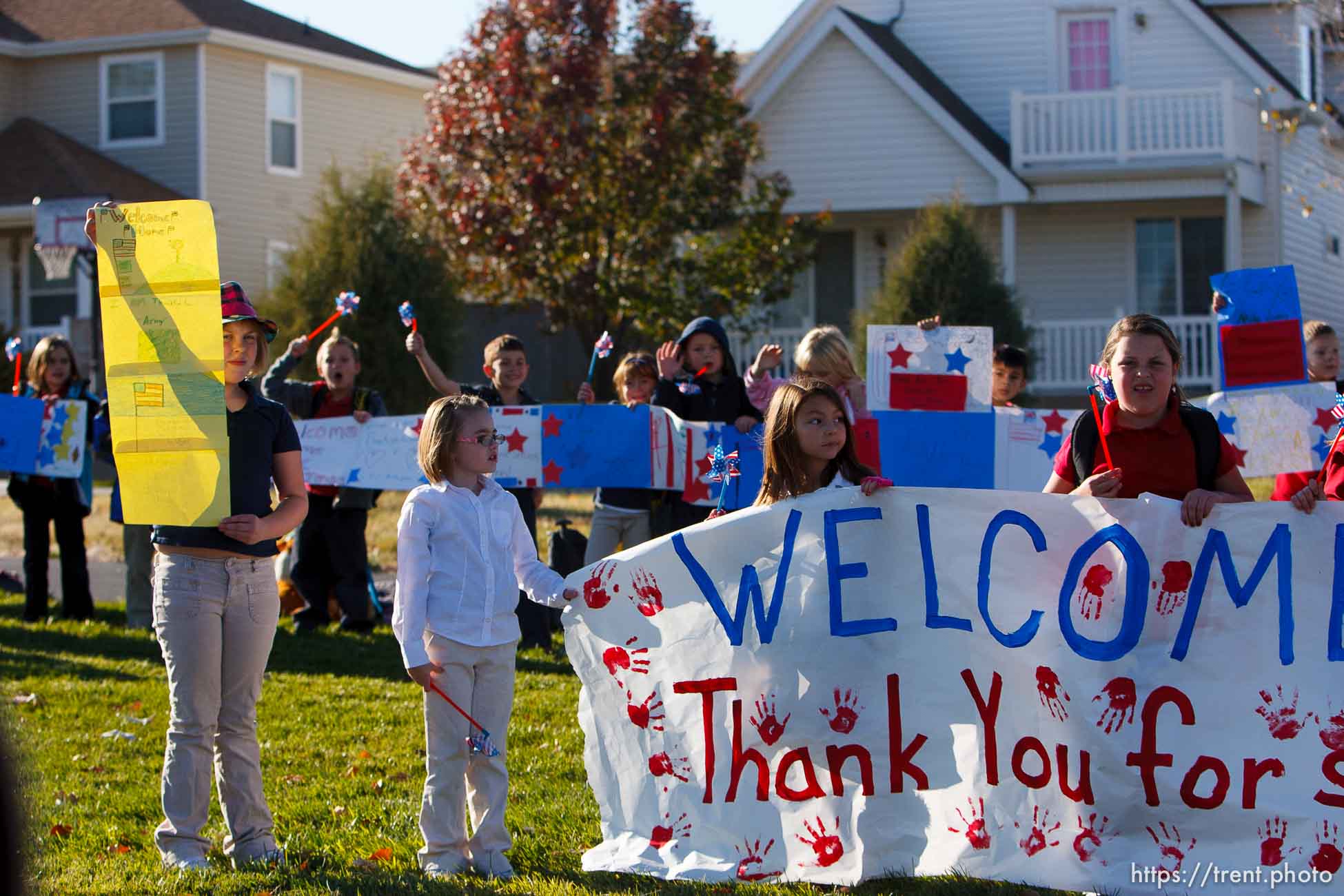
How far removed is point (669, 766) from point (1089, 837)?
4.31 feet

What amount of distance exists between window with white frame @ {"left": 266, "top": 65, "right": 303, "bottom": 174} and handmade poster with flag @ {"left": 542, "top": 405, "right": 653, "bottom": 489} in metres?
21.1

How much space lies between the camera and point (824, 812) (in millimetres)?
4957

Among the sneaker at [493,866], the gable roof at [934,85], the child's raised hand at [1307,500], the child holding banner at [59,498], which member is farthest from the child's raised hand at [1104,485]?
the gable roof at [934,85]

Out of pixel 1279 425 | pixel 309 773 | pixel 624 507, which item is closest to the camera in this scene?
pixel 309 773

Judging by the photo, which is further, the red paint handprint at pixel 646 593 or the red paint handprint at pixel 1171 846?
the red paint handprint at pixel 646 593

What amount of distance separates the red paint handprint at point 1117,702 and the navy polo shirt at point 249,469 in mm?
2675

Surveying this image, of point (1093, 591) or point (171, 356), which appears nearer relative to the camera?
point (1093, 591)

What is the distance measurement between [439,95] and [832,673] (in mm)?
17769

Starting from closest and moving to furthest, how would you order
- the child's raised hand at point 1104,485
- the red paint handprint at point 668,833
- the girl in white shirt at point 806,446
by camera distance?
the child's raised hand at point 1104,485, the red paint handprint at point 668,833, the girl in white shirt at point 806,446

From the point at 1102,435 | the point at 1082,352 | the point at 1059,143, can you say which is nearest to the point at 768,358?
the point at 1102,435

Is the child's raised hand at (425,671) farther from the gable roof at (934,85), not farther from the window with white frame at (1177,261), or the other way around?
the window with white frame at (1177,261)

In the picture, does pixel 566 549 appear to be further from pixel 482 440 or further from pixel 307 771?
pixel 482 440

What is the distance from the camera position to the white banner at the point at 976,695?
15.7ft

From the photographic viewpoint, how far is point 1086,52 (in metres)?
25.3
